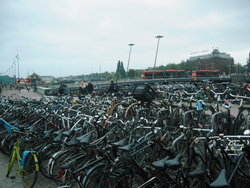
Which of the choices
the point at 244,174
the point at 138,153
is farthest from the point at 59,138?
the point at 244,174

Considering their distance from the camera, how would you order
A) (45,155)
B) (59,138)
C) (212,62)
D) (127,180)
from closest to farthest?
(127,180) < (59,138) < (45,155) < (212,62)

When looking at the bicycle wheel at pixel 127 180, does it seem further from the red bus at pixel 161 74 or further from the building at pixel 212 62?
the building at pixel 212 62

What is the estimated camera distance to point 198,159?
2.31m

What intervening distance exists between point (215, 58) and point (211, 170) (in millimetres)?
83380

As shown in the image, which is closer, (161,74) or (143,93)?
(143,93)

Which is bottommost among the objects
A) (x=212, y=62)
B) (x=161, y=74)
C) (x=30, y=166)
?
(x=30, y=166)

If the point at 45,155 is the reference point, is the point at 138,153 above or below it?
above

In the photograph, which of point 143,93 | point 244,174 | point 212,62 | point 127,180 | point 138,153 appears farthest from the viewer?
point 212,62

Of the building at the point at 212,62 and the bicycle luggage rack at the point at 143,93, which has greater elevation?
the building at the point at 212,62

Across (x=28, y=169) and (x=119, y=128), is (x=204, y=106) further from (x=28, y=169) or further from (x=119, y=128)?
(x=28, y=169)

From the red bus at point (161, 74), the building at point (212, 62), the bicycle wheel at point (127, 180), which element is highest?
the building at point (212, 62)

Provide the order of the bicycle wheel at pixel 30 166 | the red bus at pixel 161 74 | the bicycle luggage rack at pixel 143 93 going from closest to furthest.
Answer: the bicycle wheel at pixel 30 166
the bicycle luggage rack at pixel 143 93
the red bus at pixel 161 74

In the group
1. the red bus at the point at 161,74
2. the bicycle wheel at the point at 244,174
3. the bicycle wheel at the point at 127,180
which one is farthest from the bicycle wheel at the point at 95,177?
the red bus at the point at 161,74

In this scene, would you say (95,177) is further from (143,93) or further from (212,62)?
(212,62)
